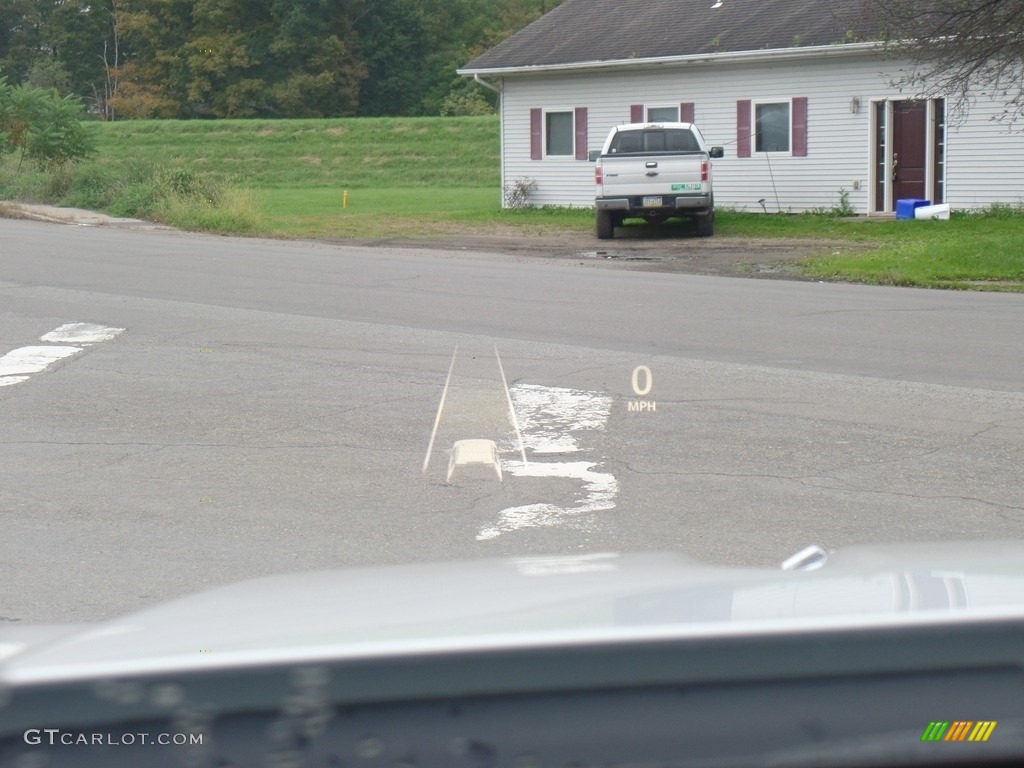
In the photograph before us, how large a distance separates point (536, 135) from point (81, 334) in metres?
21.3

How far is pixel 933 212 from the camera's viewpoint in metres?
26.1

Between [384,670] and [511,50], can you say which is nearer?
[384,670]

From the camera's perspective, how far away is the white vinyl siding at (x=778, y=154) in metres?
26.6

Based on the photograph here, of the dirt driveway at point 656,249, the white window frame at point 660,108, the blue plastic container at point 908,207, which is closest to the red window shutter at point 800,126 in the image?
the blue plastic container at point 908,207

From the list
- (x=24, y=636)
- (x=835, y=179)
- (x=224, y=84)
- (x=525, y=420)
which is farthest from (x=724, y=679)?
(x=224, y=84)

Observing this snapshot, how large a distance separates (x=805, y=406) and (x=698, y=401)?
79 centimetres

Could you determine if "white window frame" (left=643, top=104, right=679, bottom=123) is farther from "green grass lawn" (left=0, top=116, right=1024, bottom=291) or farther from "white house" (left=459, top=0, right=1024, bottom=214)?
"green grass lawn" (left=0, top=116, right=1024, bottom=291)

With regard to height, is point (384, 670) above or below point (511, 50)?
below

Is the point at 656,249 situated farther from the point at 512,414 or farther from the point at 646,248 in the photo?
the point at 512,414

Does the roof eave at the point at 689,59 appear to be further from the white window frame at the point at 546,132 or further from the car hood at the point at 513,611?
the car hood at the point at 513,611

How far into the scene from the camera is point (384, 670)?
1.43 metres

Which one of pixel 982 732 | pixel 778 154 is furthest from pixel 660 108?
pixel 982 732

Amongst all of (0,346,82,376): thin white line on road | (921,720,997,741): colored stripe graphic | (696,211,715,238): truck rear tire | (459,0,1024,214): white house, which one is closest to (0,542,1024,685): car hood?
(921,720,997,741): colored stripe graphic

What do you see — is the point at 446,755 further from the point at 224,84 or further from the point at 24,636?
the point at 224,84
